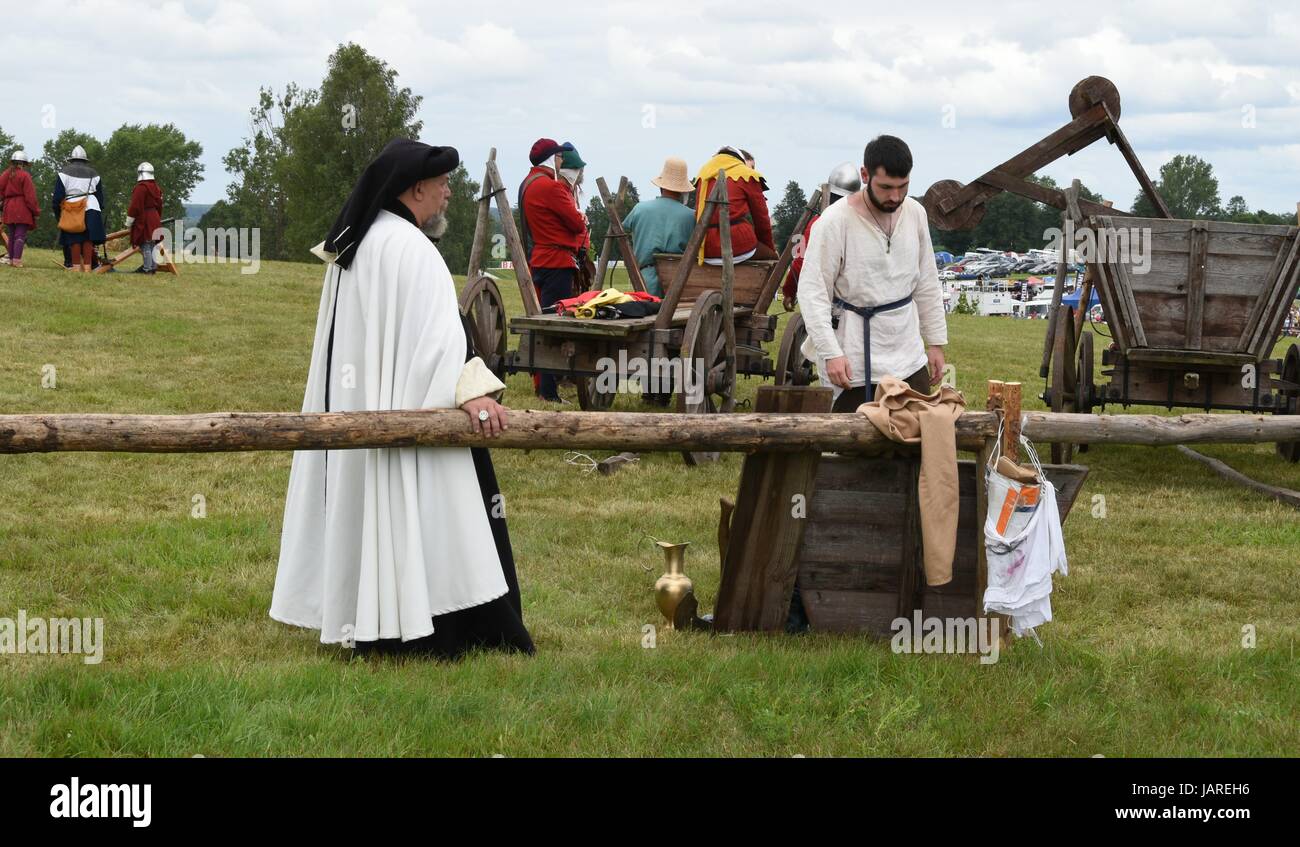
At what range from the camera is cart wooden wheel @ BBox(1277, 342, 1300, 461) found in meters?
9.52

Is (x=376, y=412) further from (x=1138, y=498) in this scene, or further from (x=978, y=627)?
(x=1138, y=498)

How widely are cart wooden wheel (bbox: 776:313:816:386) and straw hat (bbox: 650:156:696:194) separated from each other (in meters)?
1.46

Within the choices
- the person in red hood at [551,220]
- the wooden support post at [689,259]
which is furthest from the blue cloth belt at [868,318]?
the person in red hood at [551,220]

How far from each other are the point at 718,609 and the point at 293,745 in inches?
77.4

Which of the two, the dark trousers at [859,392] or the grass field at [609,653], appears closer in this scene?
the grass field at [609,653]

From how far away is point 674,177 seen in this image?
11.4m

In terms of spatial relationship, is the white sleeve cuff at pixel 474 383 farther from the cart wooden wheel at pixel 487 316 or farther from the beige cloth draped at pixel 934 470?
the cart wooden wheel at pixel 487 316

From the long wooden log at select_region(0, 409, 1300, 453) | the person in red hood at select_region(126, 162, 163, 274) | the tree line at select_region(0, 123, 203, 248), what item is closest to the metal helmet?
the long wooden log at select_region(0, 409, 1300, 453)

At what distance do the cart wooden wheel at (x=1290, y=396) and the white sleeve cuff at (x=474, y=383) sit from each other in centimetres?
665

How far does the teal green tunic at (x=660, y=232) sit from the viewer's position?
1129 centimetres

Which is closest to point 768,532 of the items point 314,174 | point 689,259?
point 689,259

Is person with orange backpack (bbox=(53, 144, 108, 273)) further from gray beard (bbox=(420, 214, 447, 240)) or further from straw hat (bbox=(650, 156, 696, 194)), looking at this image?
gray beard (bbox=(420, 214, 447, 240))

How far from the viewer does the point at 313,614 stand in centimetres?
519

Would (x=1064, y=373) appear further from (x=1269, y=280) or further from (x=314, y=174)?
Result: (x=314, y=174)
